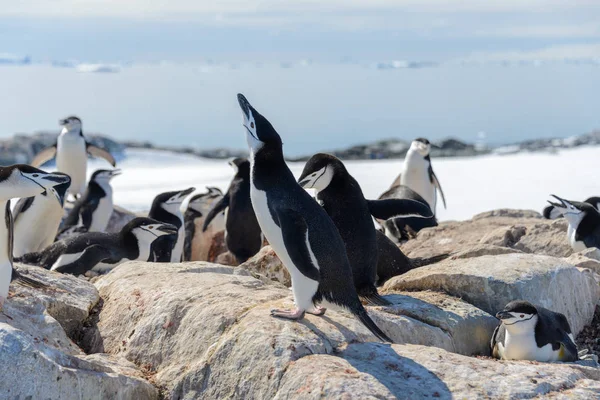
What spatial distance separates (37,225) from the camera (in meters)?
8.01

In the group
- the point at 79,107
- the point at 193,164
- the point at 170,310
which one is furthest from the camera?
Answer: the point at 79,107

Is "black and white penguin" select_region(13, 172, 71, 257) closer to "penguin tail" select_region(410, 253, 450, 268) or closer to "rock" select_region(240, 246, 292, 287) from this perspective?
"rock" select_region(240, 246, 292, 287)

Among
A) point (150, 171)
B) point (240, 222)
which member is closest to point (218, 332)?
point (240, 222)

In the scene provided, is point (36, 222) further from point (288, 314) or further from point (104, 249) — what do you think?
point (288, 314)

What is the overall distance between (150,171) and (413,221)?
10.2 m

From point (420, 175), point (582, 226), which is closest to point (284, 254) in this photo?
point (582, 226)

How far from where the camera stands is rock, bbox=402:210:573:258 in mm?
6379

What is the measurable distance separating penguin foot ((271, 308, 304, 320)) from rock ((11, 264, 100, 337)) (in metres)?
1.15

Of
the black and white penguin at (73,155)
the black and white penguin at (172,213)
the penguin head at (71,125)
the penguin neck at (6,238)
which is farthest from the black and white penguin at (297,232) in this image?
the penguin head at (71,125)

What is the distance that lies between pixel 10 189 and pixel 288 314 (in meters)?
1.40

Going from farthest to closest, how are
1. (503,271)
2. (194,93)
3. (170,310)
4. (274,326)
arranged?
(194,93)
(503,271)
(170,310)
(274,326)

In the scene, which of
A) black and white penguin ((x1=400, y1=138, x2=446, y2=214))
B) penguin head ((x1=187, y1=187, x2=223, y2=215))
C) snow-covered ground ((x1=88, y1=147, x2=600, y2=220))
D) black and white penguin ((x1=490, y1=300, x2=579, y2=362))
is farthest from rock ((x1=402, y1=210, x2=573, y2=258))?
snow-covered ground ((x1=88, y1=147, x2=600, y2=220))

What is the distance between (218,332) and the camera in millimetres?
3420

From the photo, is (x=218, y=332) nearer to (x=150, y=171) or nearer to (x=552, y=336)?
(x=552, y=336)
